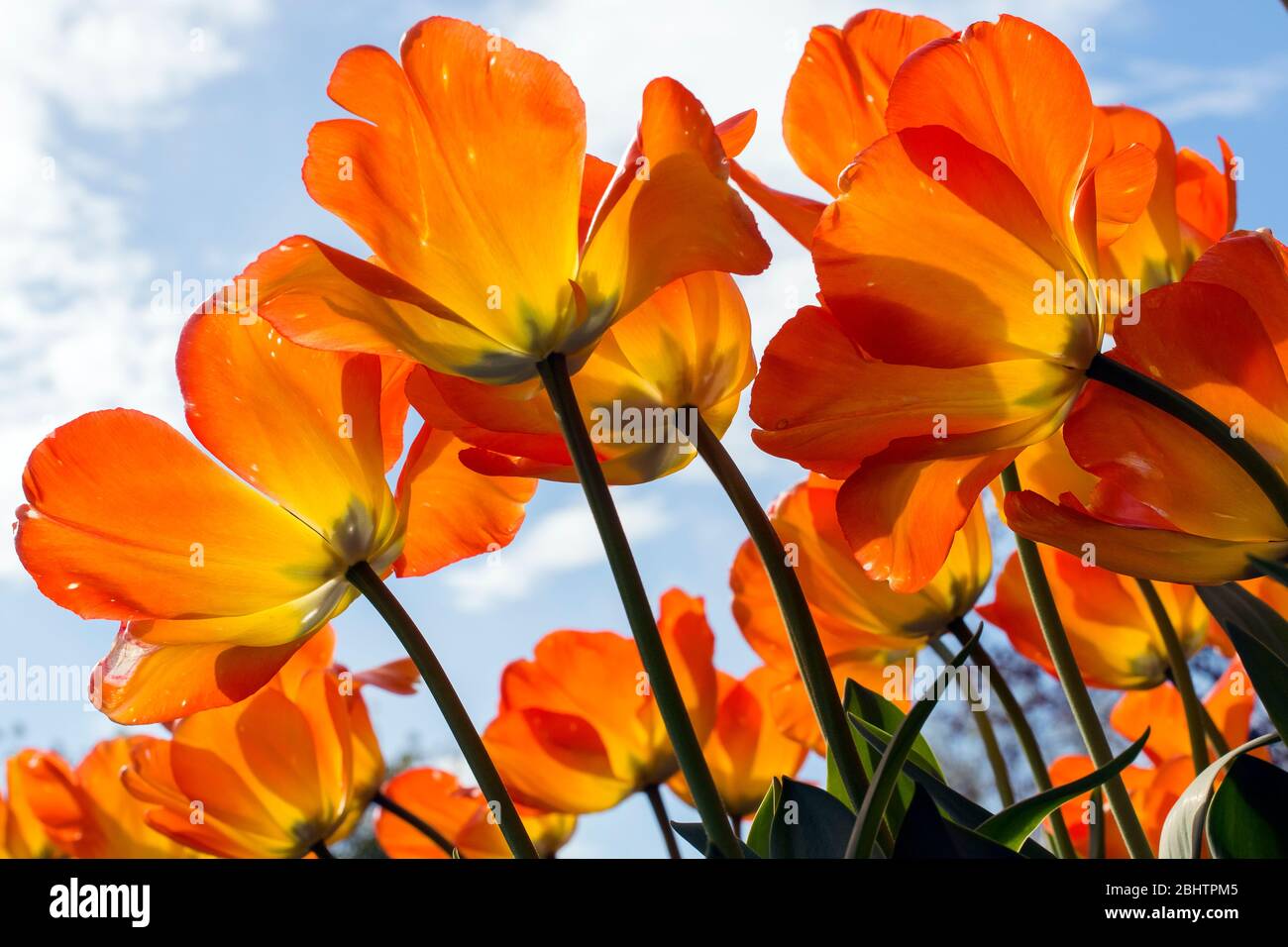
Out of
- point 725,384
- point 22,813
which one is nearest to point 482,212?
point 725,384

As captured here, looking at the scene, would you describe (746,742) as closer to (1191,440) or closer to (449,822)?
(449,822)

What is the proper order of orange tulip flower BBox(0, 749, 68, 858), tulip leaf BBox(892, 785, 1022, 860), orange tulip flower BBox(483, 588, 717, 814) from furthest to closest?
orange tulip flower BBox(0, 749, 68, 858), orange tulip flower BBox(483, 588, 717, 814), tulip leaf BBox(892, 785, 1022, 860)

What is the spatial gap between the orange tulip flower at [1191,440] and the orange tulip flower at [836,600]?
22 cm

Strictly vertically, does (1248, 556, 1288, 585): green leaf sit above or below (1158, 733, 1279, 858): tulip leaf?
above

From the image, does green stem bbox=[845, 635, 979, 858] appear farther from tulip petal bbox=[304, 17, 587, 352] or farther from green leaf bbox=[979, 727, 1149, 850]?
tulip petal bbox=[304, 17, 587, 352]

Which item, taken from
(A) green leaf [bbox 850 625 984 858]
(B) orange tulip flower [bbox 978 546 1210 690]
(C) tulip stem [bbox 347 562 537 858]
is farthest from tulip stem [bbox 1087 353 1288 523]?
(B) orange tulip flower [bbox 978 546 1210 690]

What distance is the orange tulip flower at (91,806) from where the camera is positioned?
792 millimetres

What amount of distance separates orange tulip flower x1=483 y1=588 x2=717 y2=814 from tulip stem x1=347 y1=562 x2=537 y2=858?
311 millimetres

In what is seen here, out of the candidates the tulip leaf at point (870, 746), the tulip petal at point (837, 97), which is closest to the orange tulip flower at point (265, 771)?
the tulip leaf at point (870, 746)

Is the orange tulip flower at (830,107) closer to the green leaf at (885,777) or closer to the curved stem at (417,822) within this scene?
the green leaf at (885,777)

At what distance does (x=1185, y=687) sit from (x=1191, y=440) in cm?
22

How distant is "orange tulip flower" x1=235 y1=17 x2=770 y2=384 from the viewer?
38 centimetres

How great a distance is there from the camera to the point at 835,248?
0.35 m
